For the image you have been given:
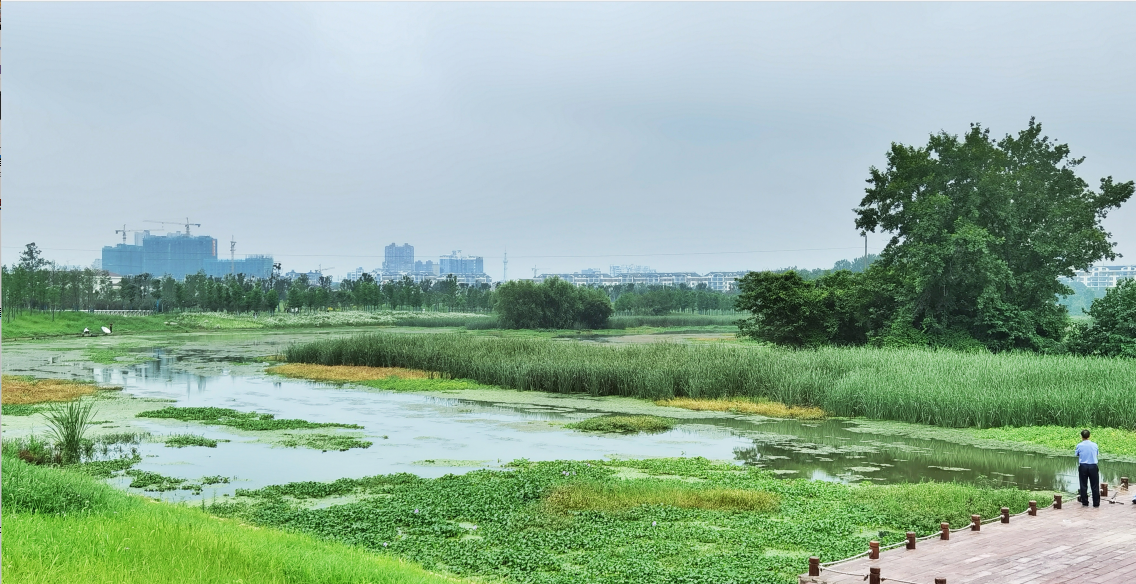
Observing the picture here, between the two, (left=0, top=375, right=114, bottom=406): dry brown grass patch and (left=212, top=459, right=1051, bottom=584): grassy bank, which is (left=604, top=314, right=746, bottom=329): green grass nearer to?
(left=0, top=375, right=114, bottom=406): dry brown grass patch

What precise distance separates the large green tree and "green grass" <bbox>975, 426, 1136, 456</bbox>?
14.4 m

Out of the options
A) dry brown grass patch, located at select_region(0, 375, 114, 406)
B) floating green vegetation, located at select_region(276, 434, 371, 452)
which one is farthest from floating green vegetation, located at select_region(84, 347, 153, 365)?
floating green vegetation, located at select_region(276, 434, 371, 452)

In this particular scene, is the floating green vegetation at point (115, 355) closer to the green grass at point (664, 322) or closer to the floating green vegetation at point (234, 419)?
the floating green vegetation at point (234, 419)

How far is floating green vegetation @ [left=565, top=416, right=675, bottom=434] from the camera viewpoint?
69.7 ft

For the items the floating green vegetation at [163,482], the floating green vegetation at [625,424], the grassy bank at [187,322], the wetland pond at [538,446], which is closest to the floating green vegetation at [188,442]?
the wetland pond at [538,446]

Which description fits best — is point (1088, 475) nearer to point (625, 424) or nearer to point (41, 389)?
point (625, 424)

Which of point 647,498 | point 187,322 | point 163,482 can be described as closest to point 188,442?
point 163,482

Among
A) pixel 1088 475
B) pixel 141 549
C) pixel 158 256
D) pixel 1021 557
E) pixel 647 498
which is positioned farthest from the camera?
pixel 158 256

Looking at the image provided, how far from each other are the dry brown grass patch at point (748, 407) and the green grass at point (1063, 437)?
14.5 ft

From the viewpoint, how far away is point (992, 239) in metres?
32.6

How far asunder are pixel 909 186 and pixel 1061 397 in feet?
60.4

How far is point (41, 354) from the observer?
4719 centimetres

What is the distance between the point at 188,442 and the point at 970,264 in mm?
26870

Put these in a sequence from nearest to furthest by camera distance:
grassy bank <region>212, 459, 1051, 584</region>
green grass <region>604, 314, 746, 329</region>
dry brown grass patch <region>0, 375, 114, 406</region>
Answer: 1. grassy bank <region>212, 459, 1051, 584</region>
2. dry brown grass patch <region>0, 375, 114, 406</region>
3. green grass <region>604, 314, 746, 329</region>
